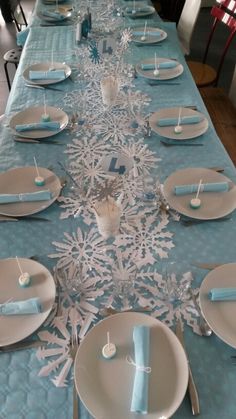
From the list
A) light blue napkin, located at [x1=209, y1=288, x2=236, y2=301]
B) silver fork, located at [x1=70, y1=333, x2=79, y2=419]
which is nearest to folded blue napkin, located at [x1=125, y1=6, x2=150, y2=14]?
light blue napkin, located at [x1=209, y1=288, x2=236, y2=301]

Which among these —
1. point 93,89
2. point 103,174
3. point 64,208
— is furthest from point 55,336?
point 93,89

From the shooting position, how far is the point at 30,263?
0.97 metres

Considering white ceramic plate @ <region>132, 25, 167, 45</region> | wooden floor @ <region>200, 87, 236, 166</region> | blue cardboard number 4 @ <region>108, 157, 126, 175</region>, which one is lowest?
wooden floor @ <region>200, 87, 236, 166</region>

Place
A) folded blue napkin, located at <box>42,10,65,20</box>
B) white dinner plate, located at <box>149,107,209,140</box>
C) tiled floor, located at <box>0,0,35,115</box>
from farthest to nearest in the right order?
1. tiled floor, located at <box>0,0,35,115</box>
2. folded blue napkin, located at <box>42,10,65,20</box>
3. white dinner plate, located at <box>149,107,209,140</box>

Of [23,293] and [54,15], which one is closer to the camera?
[23,293]

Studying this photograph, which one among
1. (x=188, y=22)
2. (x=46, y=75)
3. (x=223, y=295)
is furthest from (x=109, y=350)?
(x=188, y=22)

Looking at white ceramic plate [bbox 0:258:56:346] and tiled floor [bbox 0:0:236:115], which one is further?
tiled floor [bbox 0:0:236:115]

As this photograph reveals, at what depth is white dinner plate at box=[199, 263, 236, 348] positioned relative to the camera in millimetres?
824

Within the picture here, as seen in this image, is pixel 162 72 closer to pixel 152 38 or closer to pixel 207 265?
pixel 152 38

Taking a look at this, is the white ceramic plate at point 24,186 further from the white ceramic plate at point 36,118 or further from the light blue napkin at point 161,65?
the light blue napkin at point 161,65

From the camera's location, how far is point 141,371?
75 cm

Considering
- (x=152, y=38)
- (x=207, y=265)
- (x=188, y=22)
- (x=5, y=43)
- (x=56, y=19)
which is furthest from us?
(x=5, y=43)

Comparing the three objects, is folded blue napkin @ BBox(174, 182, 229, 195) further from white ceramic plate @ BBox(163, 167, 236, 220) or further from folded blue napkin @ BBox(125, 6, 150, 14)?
folded blue napkin @ BBox(125, 6, 150, 14)

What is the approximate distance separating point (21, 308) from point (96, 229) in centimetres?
33
